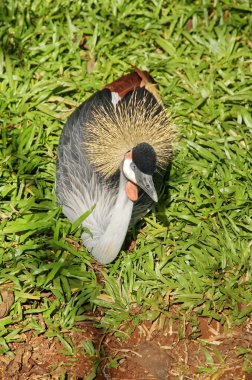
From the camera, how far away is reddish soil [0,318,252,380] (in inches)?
117

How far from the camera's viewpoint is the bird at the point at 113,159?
303 centimetres

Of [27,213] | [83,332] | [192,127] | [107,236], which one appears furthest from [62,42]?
[83,332]

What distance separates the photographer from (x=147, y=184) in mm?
2852

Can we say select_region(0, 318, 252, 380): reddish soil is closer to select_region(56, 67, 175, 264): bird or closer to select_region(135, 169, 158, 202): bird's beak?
select_region(56, 67, 175, 264): bird

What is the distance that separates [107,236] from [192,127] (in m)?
1.08

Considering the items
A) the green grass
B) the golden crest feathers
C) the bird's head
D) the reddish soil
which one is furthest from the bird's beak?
the reddish soil

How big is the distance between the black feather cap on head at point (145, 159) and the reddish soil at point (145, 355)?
2.60 ft

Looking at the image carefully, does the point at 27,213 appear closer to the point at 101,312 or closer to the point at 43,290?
the point at 43,290

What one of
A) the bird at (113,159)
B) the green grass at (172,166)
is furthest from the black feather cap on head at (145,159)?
the green grass at (172,166)

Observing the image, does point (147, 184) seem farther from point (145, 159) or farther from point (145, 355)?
point (145, 355)

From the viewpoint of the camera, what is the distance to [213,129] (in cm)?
388

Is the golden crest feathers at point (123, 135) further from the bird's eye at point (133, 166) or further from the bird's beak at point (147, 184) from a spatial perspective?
the bird's beak at point (147, 184)

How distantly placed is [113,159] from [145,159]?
32cm

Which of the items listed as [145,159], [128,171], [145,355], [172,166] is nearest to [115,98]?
[172,166]
